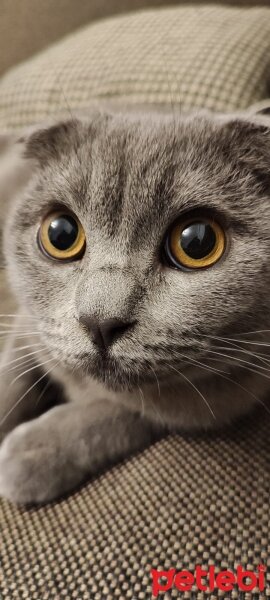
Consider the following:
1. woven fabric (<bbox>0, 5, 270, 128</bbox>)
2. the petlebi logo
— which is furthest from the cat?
woven fabric (<bbox>0, 5, 270, 128</bbox>)

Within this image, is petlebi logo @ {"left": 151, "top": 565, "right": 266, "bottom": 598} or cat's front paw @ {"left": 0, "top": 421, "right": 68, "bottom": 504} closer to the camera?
petlebi logo @ {"left": 151, "top": 565, "right": 266, "bottom": 598}

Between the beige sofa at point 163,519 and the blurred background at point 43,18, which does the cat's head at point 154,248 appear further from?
the blurred background at point 43,18

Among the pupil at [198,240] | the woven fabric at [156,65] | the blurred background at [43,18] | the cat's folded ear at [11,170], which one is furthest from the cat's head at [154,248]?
the blurred background at [43,18]

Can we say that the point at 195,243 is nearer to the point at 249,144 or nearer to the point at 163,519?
the point at 249,144

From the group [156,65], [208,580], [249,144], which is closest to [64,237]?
[249,144]

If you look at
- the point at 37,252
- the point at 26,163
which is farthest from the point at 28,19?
the point at 37,252

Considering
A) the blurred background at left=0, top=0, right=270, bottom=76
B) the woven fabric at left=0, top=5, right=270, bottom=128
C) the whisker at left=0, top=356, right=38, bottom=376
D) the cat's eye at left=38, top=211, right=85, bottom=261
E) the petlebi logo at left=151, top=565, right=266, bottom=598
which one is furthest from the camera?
the blurred background at left=0, top=0, right=270, bottom=76

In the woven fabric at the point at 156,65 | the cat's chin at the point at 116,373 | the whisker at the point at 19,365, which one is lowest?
the whisker at the point at 19,365

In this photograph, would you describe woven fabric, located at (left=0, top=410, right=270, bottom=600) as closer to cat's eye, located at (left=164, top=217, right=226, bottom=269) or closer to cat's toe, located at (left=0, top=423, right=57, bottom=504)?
cat's toe, located at (left=0, top=423, right=57, bottom=504)
